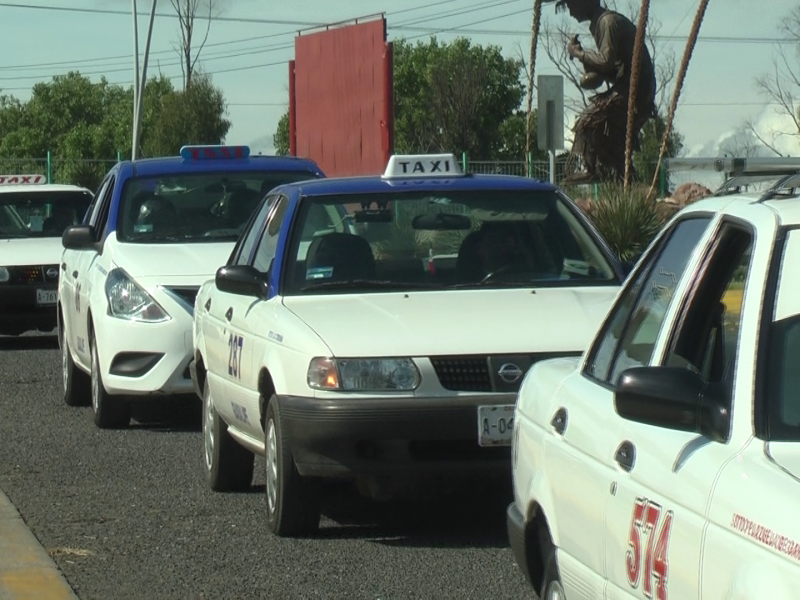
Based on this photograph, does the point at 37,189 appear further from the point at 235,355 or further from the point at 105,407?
the point at 235,355

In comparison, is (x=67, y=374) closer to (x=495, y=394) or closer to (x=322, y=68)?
(x=495, y=394)

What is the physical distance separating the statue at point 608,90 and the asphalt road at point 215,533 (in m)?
14.1

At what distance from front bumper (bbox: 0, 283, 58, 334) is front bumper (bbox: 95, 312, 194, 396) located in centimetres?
604

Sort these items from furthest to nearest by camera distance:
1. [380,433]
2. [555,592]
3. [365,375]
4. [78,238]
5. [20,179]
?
[20,179] < [78,238] < [365,375] < [380,433] < [555,592]

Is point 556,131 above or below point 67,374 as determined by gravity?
above

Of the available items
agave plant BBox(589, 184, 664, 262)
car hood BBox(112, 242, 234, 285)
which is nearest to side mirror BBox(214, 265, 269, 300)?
car hood BBox(112, 242, 234, 285)

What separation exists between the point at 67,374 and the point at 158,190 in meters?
1.80

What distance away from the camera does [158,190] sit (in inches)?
449

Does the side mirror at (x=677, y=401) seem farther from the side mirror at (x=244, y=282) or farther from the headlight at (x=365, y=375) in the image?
the side mirror at (x=244, y=282)

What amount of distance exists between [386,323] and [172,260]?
401 centimetres

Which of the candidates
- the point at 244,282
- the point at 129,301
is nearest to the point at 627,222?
the point at 129,301

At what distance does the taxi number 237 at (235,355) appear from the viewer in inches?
304

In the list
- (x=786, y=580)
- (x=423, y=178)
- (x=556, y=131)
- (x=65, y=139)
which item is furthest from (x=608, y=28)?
(x=65, y=139)

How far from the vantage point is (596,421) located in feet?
13.9
